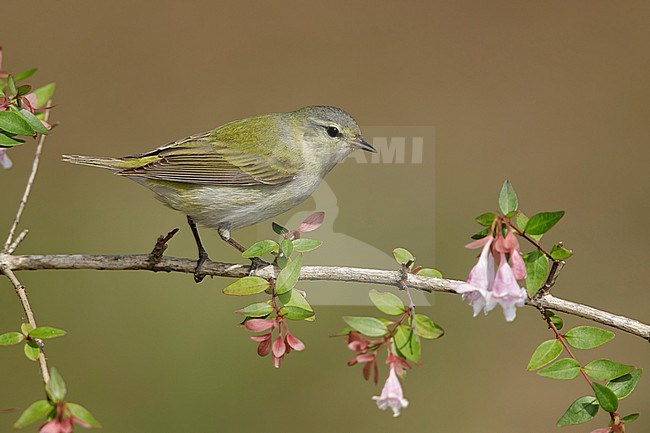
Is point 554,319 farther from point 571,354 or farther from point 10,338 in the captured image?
point 10,338

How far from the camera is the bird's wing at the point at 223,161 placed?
3357 mm

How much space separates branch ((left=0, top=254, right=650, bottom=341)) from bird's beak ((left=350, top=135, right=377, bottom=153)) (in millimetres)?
1099

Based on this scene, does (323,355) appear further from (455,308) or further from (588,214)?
(588,214)

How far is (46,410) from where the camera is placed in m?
1.80

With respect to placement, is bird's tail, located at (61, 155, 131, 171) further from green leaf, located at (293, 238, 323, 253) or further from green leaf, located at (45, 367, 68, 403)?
green leaf, located at (45, 367, 68, 403)

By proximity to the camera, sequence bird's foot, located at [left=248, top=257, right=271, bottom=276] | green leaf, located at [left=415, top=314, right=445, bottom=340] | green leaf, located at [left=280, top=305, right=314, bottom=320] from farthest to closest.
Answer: bird's foot, located at [left=248, top=257, right=271, bottom=276], green leaf, located at [left=280, top=305, right=314, bottom=320], green leaf, located at [left=415, top=314, right=445, bottom=340]

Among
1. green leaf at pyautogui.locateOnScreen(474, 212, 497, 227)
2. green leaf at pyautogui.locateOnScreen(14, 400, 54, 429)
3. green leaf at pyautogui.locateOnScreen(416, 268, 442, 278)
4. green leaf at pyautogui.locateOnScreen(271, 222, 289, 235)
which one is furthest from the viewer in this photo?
green leaf at pyautogui.locateOnScreen(271, 222, 289, 235)

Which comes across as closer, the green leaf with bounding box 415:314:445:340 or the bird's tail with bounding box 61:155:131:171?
the green leaf with bounding box 415:314:445:340

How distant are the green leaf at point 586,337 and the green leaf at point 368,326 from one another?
0.55 meters

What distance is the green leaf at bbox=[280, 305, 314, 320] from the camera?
2.20 meters

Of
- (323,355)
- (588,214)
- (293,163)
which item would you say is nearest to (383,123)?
(588,214)

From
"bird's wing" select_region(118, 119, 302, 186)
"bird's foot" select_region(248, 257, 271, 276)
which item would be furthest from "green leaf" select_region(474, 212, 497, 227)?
"bird's wing" select_region(118, 119, 302, 186)

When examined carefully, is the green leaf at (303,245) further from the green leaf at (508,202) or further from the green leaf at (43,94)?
the green leaf at (43,94)

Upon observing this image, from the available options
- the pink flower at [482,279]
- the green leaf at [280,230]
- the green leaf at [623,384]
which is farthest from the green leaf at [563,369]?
the green leaf at [280,230]
